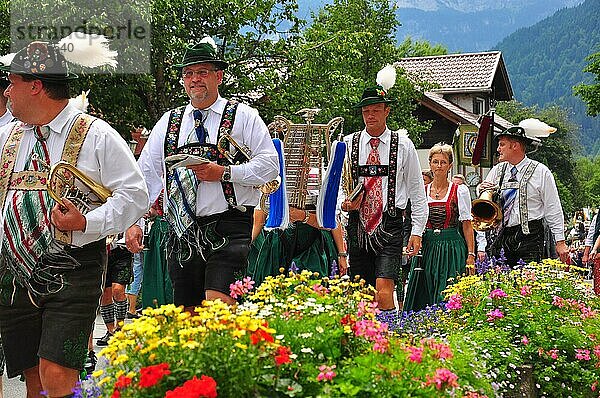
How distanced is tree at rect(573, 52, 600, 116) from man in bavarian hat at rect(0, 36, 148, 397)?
28.9m

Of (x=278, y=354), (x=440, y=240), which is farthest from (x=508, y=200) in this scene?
A: (x=278, y=354)

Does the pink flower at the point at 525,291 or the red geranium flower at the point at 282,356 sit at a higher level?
the red geranium flower at the point at 282,356

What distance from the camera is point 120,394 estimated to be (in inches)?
114

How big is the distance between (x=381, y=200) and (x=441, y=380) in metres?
4.49

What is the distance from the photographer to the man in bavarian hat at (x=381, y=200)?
7684mm

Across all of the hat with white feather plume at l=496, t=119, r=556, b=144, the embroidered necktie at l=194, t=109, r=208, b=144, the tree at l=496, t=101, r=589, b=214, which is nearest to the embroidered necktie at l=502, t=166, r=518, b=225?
the hat with white feather plume at l=496, t=119, r=556, b=144

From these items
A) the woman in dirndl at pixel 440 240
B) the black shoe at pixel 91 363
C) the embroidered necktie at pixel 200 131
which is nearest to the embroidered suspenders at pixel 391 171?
the woman in dirndl at pixel 440 240

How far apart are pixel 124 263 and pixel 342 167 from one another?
270 cm

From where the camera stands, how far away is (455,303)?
640cm

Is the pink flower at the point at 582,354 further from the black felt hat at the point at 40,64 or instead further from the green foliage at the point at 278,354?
the black felt hat at the point at 40,64

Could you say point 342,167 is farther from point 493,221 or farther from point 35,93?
point 35,93

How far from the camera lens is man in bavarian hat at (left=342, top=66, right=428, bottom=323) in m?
7.68

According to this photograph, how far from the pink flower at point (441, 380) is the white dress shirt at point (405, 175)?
4422 mm

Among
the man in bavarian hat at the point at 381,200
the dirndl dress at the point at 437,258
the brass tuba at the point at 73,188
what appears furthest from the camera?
the dirndl dress at the point at 437,258
